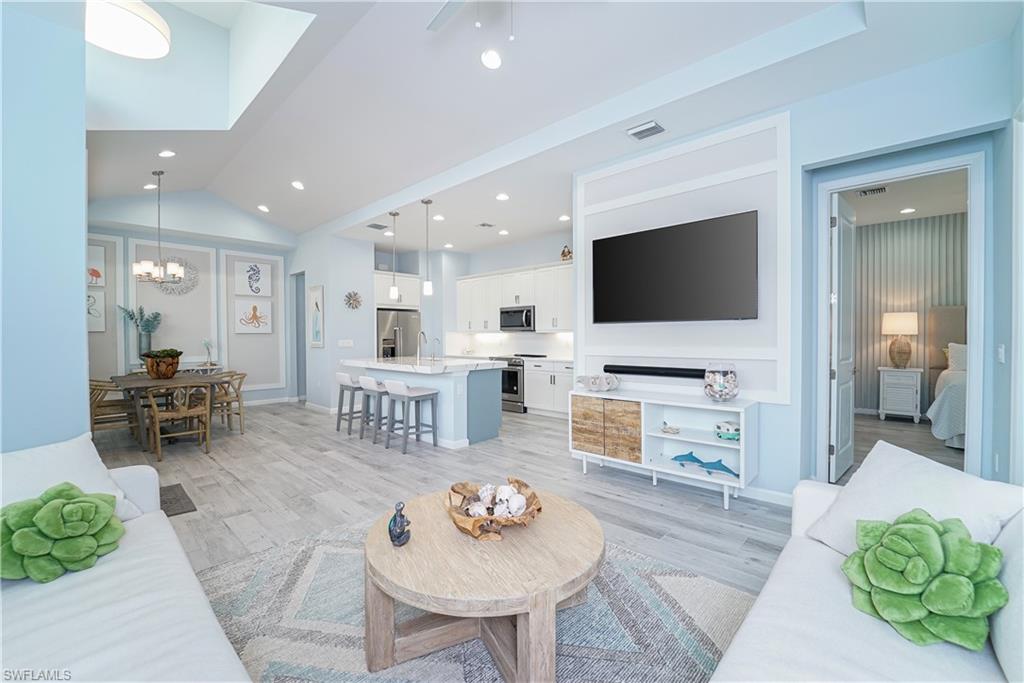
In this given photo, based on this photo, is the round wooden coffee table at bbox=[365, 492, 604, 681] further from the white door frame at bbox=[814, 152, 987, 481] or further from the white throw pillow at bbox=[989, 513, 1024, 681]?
the white door frame at bbox=[814, 152, 987, 481]

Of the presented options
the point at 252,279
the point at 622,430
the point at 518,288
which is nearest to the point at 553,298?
the point at 518,288

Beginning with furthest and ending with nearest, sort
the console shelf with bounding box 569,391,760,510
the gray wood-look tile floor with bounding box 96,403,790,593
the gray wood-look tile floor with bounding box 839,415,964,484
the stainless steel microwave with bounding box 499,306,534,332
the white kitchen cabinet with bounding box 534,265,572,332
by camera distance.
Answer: the stainless steel microwave with bounding box 499,306,534,332 → the white kitchen cabinet with bounding box 534,265,572,332 → the gray wood-look tile floor with bounding box 839,415,964,484 → the console shelf with bounding box 569,391,760,510 → the gray wood-look tile floor with bounding box 96,403,790,593

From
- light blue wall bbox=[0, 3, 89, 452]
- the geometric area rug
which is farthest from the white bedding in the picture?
light blue wall bbox=[0, 3, 89, 452]

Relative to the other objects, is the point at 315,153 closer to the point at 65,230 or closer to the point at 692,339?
the point at 65,230

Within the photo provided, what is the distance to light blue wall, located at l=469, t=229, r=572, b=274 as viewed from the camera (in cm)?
718

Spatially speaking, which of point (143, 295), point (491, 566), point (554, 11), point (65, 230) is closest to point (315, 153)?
point (65, 230)

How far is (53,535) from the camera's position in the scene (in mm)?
1447

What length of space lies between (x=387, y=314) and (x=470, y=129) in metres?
4.55

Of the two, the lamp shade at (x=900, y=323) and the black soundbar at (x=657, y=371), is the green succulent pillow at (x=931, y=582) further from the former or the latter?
the lamp shade at (x=900, y=323)

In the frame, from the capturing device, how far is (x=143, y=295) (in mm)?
6629

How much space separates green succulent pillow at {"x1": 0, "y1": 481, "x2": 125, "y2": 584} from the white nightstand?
25.7ft

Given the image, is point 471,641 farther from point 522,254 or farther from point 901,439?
point 522,254

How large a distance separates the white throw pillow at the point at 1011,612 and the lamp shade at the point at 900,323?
603cm

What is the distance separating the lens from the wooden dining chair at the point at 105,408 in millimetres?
4875
